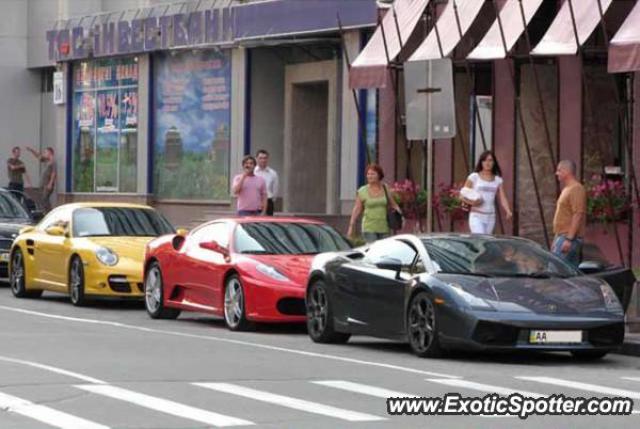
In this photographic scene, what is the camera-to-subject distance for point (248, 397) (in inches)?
510

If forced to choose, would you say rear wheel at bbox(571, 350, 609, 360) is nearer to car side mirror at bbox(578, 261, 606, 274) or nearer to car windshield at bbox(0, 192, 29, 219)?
car side mirror at bbox(578, 261, 606, 274)

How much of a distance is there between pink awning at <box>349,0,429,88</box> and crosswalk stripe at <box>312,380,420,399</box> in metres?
13.9

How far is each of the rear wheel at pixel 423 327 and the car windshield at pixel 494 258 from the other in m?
0.37

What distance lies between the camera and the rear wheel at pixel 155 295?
2192 cm

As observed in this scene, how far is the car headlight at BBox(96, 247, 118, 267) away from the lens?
23.5 metres

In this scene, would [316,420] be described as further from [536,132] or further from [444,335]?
[536,132]

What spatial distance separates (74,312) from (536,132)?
7994 millimetres

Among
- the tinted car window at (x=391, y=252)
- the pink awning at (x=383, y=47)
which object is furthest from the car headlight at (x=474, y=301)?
the pink awning at (x=383, y=47)

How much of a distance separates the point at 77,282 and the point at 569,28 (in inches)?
287

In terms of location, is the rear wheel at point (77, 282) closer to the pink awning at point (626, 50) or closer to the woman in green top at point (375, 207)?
the woman in green top at point (375, 207)

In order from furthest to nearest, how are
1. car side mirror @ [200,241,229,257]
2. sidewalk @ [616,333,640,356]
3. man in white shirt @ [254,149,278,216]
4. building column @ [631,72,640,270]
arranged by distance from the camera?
man in white shirt @ [254,149,278,216]
building column @ [631,72,640,270]
car side mirror @ [200,241,229,257]
sidewalk @ [616,333,640,356]

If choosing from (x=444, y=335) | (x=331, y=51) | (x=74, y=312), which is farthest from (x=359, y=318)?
(x=331, y=51)

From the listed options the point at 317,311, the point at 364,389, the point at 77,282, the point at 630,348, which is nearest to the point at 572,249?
the point at 630,348

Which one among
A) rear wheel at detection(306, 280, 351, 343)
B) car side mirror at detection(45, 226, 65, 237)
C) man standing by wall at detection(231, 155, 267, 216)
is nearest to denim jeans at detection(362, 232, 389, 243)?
man standing by wall at detection(231, 155, 267, 216)
